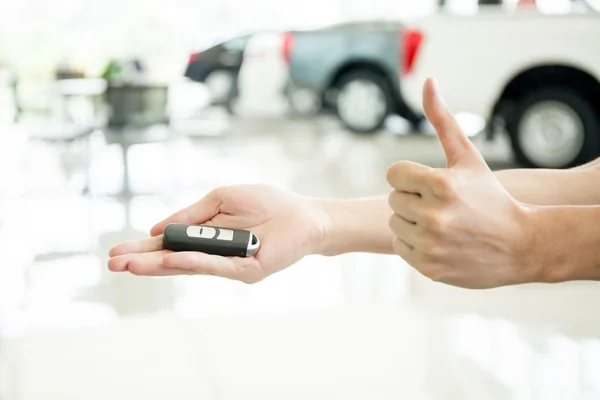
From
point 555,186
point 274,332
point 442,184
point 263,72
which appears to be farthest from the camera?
point 263,72

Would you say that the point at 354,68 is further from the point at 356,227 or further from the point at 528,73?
the point at 356,227

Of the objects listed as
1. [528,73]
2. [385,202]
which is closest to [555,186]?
[385,202]

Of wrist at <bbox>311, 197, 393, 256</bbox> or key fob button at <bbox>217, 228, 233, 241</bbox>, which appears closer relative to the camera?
key fob button at <bbox>217, 228, 233, 241</bbox>

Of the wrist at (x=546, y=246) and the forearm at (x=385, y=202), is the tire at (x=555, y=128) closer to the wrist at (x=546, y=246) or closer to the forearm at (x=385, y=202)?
the forearm at (x=385, y=202)

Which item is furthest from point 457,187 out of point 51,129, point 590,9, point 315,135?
point 315,135

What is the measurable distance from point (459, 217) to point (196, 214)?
578 millimetres

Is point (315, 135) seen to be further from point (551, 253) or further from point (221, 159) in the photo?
point (551, 253)

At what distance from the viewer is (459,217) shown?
2.81ft

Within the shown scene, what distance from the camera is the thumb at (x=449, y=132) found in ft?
2.89

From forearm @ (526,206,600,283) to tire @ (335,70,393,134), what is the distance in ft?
14.1

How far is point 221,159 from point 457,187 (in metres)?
4.05

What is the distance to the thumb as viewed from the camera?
880 millimetres

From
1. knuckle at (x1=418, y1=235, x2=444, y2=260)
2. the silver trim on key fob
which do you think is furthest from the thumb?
the silver trim on key fob

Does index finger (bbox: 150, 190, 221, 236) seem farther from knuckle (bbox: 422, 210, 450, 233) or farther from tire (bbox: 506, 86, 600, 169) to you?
tire (bbox: 506, 86, 600, 169)
